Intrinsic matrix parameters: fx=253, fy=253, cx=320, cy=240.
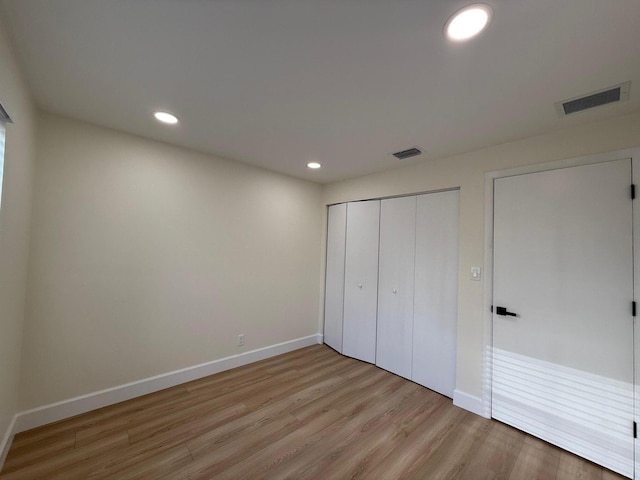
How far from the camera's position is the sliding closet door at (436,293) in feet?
8.60

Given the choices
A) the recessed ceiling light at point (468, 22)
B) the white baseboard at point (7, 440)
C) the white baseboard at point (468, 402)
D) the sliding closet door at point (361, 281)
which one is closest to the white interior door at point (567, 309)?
the white baseboard at point (468, 402)

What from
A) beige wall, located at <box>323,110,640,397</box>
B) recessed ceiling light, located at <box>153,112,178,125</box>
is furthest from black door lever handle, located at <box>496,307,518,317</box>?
recessed ceiling light, located at <box>153,112,178,125</box>

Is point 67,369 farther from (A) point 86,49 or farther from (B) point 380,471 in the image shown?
(B) point 380,471

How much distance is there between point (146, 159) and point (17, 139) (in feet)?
3.14

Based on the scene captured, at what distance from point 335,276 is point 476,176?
7.37 ft

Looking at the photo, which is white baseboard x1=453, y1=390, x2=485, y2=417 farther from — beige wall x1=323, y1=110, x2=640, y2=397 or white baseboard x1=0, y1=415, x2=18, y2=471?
white baseboard x1=0, y1=415, x2=18, y2=471

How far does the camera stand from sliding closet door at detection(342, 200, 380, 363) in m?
3.38

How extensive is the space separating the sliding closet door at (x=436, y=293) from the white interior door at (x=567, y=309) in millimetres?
389

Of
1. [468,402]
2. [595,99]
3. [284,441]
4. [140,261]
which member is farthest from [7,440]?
[595,99]

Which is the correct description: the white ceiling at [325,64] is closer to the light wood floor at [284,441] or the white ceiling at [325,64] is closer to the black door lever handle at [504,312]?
the black door lever handle at [504,312]

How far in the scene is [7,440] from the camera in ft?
5.63

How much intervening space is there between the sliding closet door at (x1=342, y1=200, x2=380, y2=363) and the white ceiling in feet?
4.67

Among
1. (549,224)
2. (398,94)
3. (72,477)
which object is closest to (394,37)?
(398,94)

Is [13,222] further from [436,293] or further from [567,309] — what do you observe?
[567,309]
